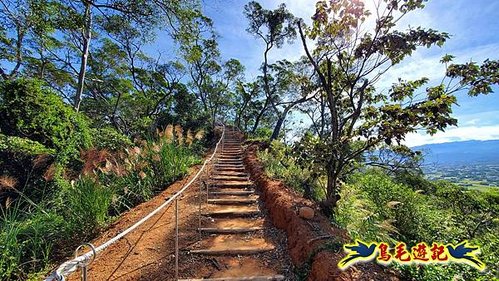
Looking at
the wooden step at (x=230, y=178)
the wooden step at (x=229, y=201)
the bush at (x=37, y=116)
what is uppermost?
the bush at (x=37, y=116)

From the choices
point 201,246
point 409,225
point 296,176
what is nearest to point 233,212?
point 201,246

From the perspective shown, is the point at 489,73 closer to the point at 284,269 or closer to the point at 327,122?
the point at 284,269

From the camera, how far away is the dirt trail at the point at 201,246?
300 centimetres

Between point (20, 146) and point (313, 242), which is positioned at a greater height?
point (20, 146)

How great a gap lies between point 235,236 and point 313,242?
1397 millimetres

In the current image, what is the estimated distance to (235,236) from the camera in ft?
13.2

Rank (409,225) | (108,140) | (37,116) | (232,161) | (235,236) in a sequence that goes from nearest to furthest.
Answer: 1. (235,236)
2. (37,116)
3. (409,225)
4. (108,140)
5. (232,161)

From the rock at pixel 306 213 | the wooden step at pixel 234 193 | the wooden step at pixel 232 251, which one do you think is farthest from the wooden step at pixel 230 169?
the wooden step at pixel 232 251

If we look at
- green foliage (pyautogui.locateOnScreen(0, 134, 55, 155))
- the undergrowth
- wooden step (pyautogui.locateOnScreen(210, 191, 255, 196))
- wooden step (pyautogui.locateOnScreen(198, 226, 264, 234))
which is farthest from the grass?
the undergrowth

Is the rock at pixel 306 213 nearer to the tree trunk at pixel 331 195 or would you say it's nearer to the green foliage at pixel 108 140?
the tree trunk at pixel 331 195

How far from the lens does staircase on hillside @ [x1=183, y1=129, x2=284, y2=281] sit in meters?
3.10

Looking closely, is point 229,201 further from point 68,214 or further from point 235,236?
point 68,214

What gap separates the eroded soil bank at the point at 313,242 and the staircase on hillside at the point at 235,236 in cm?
32

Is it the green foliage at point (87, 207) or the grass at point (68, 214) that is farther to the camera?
the green foliage at point (87, 207)
